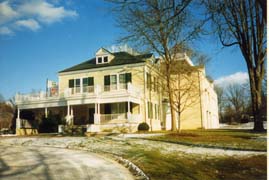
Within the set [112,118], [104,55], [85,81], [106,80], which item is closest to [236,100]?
[104,55]

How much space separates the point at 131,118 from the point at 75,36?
37.0ft

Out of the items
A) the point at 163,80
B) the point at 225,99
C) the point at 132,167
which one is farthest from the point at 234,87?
the point at 132,167

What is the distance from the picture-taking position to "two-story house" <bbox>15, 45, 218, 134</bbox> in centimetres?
1788

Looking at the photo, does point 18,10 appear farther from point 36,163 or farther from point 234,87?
point 234,87

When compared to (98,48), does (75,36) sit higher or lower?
lower

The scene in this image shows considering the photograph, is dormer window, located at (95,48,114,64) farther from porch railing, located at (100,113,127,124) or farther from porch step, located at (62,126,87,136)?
porch step, located at (62,126,87,136)

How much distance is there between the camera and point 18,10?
5043 mm

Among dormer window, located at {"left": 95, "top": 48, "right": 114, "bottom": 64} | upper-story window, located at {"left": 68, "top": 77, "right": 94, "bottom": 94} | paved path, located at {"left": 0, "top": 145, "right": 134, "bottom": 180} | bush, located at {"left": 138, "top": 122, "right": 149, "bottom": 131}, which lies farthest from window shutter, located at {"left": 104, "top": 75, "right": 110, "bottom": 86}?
paved path, located at {"left": 0, "top": 145, "right": 134, "bottom": 180}

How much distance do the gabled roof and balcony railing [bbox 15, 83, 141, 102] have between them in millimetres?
1778

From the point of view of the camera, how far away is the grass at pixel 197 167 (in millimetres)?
5516

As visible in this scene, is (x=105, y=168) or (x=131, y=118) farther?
(x=131, y=118)

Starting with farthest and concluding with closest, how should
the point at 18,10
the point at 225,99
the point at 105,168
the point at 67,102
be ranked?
the point at 225,99 < the point at 67,102 < the point at 105,168 < the point at 18,10

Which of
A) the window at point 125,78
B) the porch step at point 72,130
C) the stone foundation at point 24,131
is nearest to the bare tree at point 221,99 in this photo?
the window at point 125,78

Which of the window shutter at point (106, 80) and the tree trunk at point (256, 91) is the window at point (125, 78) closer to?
the window shutter at point (106, 80)
